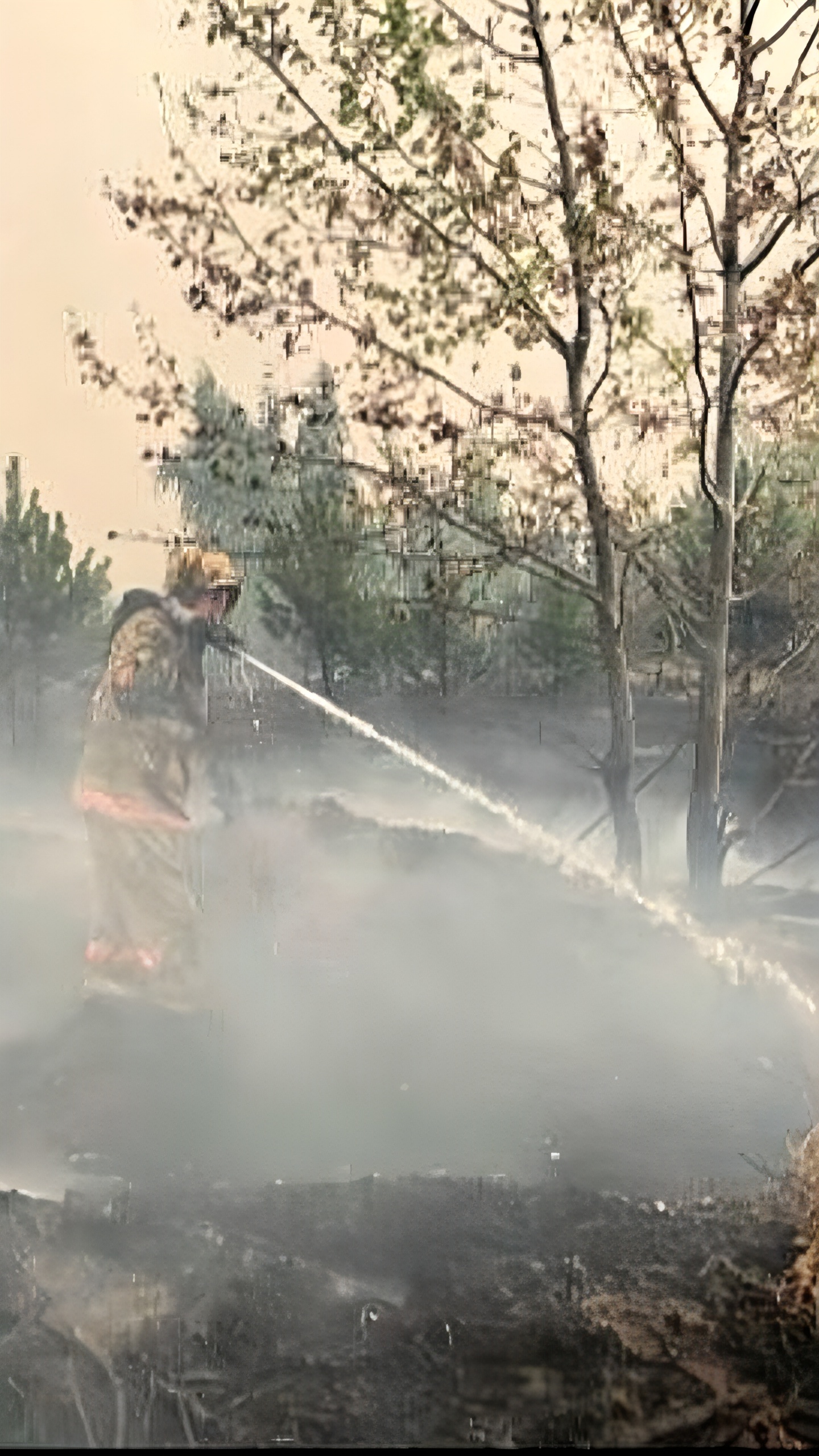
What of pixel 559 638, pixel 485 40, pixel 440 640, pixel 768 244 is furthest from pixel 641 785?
pixel 485 40

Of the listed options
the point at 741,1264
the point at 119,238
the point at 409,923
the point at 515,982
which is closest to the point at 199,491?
the point at 119,238

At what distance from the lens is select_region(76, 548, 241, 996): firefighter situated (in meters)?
2.28

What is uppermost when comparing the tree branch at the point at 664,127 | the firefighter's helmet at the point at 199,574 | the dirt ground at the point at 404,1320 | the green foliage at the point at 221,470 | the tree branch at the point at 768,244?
the tree branch at the point at 664,127

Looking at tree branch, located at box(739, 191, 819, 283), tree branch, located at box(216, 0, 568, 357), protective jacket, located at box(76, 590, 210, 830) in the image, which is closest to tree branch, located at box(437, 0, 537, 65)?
tree branch, located at box(216, 0, 568, 357)

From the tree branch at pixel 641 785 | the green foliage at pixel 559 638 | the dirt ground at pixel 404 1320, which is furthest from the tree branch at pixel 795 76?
the dirt ground at pixel 404 1320

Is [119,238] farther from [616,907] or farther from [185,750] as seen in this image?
[616,907]

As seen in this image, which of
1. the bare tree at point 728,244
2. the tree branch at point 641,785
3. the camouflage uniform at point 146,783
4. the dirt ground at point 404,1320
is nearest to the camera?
the dirt ground at point 404,1320

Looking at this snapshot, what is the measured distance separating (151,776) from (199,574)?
0.36 m

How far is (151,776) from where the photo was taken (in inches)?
90.0

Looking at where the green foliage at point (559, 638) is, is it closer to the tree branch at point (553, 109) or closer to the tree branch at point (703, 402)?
the tree branch at point (703, 402)

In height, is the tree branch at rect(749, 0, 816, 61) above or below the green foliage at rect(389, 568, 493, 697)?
above

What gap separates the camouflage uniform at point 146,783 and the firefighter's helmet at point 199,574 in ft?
0.11

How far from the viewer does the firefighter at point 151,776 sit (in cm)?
228

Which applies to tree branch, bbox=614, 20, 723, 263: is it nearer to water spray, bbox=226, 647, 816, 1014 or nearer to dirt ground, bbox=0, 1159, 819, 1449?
water spray, bbox=226, 647, 816, 1014
